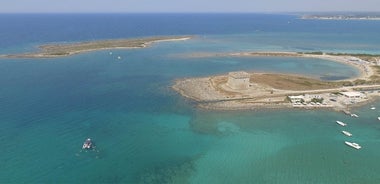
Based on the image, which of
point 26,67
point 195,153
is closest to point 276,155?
point 195,153

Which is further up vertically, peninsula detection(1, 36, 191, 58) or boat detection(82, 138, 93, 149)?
peninsula detection(1, 36, 191, 58)

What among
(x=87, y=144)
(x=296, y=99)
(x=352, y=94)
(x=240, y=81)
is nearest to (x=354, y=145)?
(x=296, y=99)

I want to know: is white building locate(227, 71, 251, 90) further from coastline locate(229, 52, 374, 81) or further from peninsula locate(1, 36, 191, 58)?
peninsula locate(1, 36, 191, 58)

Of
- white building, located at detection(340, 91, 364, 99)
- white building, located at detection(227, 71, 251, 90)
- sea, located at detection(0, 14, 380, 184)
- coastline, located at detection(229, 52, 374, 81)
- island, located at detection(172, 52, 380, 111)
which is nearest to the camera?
sea, located at detection(0, 14, 380, 184)

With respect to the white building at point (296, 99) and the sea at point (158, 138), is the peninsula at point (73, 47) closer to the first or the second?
the sea at point (158, 138)

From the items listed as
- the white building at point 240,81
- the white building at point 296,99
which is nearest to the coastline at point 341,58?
the white building at point 296,99

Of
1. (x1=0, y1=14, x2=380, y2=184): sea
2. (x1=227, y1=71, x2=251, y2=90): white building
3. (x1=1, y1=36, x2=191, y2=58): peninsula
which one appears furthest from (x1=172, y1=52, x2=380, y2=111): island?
(x1=1, y1=36, x2=191, y2=58): peninsula

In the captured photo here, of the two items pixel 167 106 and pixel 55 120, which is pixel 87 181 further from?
pixel 167 106

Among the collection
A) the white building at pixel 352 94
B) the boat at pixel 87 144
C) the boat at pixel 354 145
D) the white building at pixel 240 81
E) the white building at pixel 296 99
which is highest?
the white building at pixel 240 81
